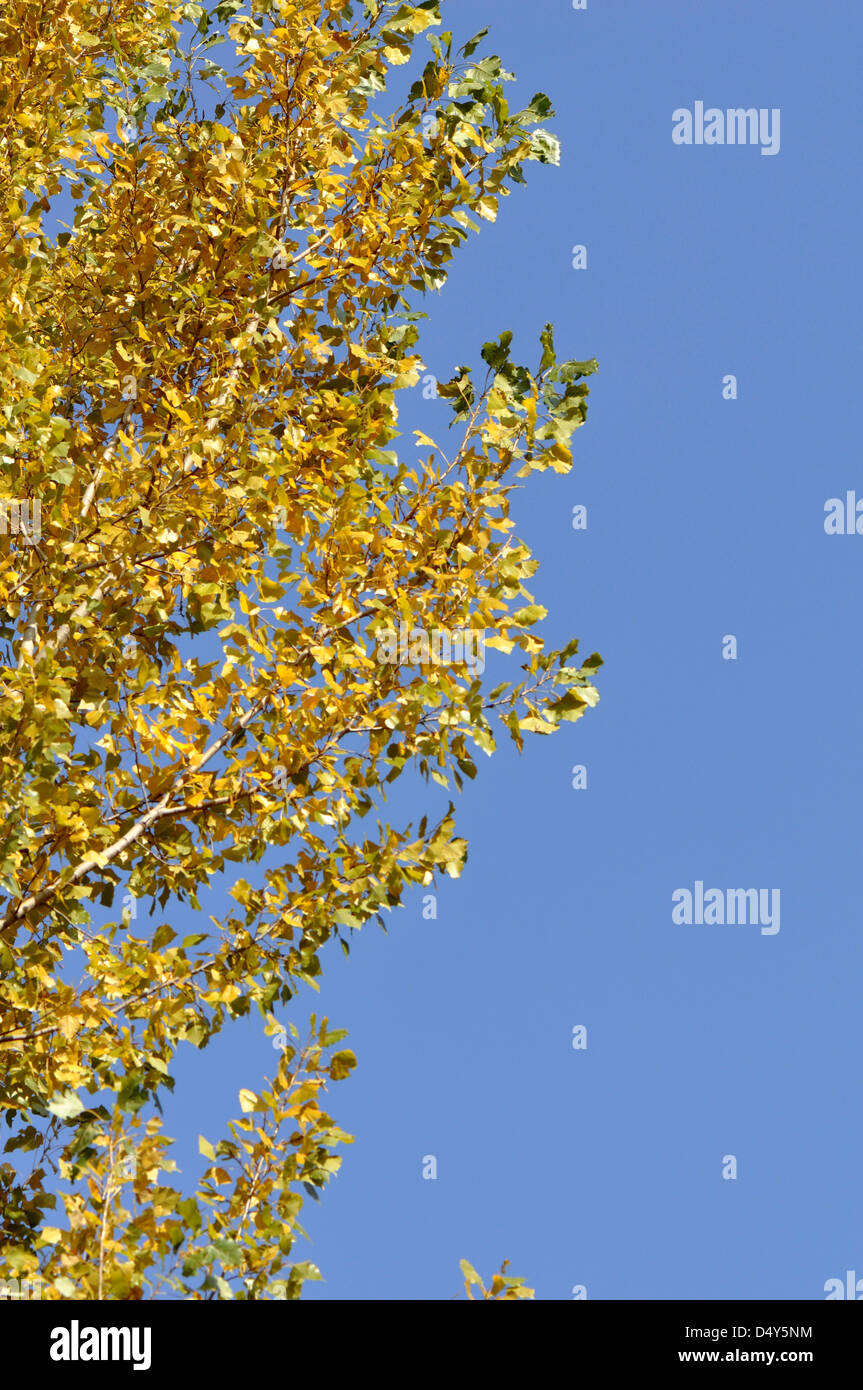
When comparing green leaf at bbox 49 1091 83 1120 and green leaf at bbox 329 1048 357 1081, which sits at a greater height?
green leaf at bbox 329 1048 357 1081

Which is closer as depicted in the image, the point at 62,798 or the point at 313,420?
the point at 62,798

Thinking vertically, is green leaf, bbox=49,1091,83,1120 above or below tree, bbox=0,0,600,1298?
below

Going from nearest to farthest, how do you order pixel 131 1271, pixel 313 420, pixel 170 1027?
pixel 131 1271
pixel 170 1027
pixel 313 420

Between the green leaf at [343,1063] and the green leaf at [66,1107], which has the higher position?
the green leaf at [343,1063]

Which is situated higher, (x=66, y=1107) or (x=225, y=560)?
(x=225, y=560)

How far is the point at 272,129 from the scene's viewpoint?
15.7ft

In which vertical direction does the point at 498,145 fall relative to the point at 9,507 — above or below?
above

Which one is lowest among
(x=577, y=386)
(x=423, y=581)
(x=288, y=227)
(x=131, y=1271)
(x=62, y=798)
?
(x=131, y=1271)

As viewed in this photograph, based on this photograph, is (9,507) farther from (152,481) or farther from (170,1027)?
(170,1027)

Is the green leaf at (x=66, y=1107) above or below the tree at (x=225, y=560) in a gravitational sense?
below

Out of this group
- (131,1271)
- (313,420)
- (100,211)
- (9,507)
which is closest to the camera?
(131,1271)

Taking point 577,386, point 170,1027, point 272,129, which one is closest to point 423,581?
point 577,386

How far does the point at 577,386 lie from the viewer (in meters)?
4.06
